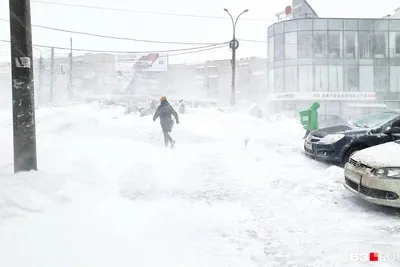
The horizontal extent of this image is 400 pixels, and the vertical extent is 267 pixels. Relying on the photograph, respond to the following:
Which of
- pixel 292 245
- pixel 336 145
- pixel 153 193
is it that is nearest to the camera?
pixel 292 245

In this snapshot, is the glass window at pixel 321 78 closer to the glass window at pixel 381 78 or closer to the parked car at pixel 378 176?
the glass window at pixel 381 78

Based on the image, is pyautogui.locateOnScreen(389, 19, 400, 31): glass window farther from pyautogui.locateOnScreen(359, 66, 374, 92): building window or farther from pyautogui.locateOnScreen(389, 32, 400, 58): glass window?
pyautogui.locateOnScreen(359, 66, 374, 92): building window

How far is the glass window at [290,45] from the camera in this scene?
3656 cm

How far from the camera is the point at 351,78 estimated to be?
36438 mm

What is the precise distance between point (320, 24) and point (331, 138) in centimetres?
3296

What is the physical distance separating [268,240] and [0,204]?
328 centimetres

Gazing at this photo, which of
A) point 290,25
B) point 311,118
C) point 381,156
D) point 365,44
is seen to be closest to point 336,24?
point 365,44

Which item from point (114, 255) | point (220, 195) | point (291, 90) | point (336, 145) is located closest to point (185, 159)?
point (220, 195)

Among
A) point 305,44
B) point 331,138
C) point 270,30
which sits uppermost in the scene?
point 270,30

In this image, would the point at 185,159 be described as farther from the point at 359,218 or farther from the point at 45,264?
the point at 45,264

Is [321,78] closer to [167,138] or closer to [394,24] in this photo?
[394,24]

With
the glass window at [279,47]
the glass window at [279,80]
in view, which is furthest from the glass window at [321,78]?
the glass window at [279,47]

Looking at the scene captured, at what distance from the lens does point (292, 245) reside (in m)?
3.68

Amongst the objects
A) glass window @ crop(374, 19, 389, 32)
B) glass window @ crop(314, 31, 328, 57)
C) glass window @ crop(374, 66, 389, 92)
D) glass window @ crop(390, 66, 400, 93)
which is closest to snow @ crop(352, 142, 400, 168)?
glass window @ crop(314, 31, 328, 57)
